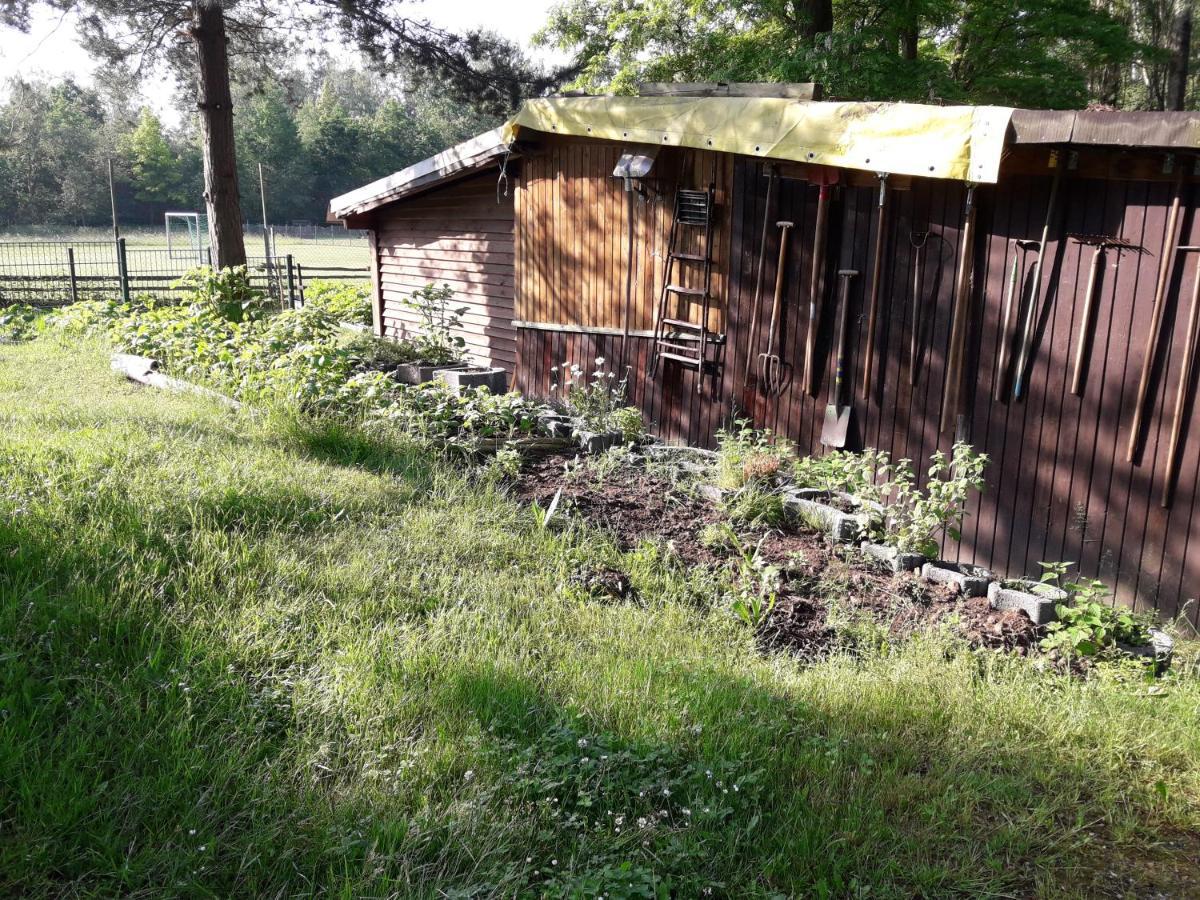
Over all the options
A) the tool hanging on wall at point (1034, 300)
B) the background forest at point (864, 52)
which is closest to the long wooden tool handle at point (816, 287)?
the tool hanging on wall at point (1034, 300)

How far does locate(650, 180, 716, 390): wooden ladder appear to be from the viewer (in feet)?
26.7

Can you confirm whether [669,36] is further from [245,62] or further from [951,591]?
[951,591]

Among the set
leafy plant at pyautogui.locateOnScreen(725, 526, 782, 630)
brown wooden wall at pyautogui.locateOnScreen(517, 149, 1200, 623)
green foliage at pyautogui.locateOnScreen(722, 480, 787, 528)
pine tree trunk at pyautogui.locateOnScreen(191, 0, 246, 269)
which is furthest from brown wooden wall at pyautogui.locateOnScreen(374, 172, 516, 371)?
leafy plant at pyautogui.locateOnScreen(725, 526, 782, 630)

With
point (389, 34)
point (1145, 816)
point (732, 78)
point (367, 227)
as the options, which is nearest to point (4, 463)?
point (1145, 816)

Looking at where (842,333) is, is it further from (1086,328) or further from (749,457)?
(1086,328)

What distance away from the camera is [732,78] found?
16.9 meters

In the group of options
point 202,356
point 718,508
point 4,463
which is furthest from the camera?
point 202,356

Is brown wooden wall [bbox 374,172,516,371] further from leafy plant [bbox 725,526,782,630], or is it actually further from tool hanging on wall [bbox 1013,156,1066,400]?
tool hanging on wall [bbox 1013,156,1066,400]

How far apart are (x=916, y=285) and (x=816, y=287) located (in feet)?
2.93

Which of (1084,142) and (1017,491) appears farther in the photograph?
(1017,491)

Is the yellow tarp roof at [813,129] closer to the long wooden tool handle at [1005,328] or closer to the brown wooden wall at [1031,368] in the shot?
the brown wooden wall at [1031,368]

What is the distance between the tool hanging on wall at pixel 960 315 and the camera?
19.4 ft

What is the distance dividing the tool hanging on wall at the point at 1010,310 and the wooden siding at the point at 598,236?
2740mm

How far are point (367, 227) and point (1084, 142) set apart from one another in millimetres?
11048
